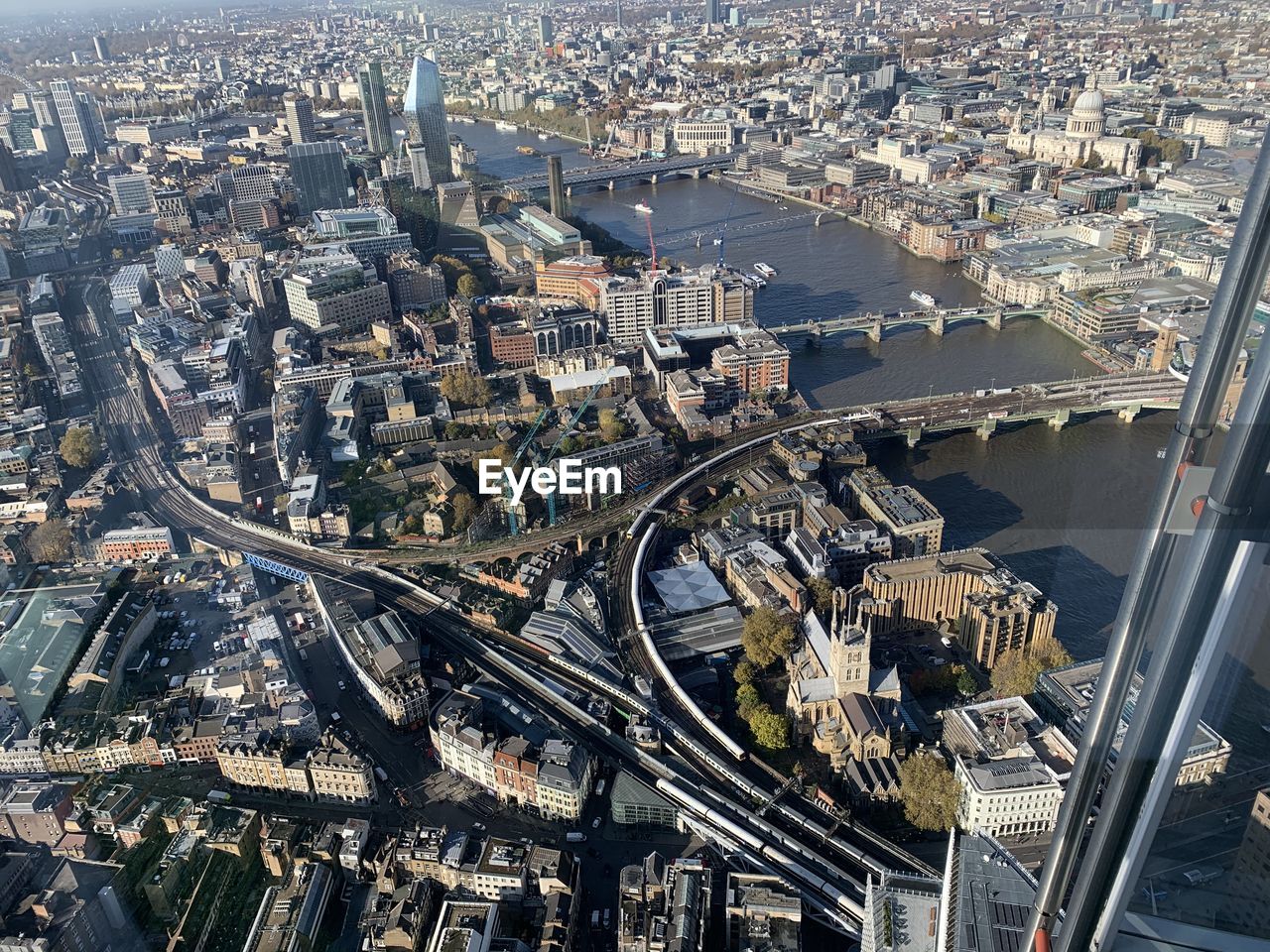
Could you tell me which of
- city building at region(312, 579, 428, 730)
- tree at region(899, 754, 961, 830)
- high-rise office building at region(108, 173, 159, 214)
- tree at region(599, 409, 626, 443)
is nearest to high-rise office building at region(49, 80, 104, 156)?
high-rise office building at region(108, 173, 159, 214)

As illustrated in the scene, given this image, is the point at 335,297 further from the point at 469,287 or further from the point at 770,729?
the point at 770,729

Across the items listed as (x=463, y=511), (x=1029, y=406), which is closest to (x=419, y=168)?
(x=463, y=511)

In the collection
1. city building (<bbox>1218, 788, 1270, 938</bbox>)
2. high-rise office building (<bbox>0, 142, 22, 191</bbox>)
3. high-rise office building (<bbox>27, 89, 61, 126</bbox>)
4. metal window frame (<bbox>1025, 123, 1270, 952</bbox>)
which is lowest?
high-rise office building (<bbox>0, 142, 22, 191</bbox>)

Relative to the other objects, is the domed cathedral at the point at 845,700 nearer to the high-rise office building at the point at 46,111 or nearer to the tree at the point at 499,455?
the tree at the point at 499,455

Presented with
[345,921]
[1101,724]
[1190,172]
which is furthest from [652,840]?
[1190,172]

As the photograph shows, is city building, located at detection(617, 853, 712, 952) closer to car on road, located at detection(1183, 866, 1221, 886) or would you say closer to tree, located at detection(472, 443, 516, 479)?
car on road, located at detection(1183, 866, 1221, 886)

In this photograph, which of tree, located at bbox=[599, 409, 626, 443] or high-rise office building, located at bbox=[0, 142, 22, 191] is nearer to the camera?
tree, located at bbox=[599, 409, 626, 443]

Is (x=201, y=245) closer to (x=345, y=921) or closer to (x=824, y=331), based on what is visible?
(x=824, y=331)
